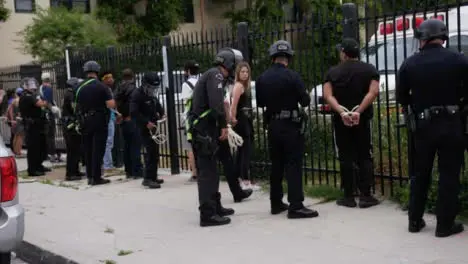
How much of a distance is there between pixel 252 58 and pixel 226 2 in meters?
21.8

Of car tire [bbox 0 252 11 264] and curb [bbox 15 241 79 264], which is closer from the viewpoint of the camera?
car tire [bbox 0 252 11 264]

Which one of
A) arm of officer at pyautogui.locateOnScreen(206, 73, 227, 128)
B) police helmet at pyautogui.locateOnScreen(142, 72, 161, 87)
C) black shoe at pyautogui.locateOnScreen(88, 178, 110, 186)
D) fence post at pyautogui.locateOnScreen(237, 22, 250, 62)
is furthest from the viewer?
black shoe at pyautogui.locateOnScreen(88, 178, 110, 186)

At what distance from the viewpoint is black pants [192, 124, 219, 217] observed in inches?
264

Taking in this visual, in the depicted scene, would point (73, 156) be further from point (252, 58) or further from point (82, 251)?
point (82, 251)

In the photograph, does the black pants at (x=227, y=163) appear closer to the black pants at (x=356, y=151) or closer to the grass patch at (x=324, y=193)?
the grass patch at (x=324, y=193)

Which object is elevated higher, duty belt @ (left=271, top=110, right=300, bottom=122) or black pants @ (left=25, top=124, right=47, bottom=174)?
duty belt @ (left=271, top=110, right=300, bottom=122)

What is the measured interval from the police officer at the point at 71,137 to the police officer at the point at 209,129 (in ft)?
15.1

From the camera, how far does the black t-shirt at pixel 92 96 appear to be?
9.84 meters

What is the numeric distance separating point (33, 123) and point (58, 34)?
11.0 meters

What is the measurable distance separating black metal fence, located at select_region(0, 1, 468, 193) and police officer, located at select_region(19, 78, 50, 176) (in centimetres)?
146

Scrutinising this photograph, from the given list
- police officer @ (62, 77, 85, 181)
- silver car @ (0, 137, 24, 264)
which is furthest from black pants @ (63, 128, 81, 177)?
silver car @ (0, 137, 24, 264)

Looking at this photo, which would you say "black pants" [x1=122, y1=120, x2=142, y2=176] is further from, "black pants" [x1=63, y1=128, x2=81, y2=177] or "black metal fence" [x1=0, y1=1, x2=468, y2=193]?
"black pants" [x1=63, y1=128, x2=81, y2=177]

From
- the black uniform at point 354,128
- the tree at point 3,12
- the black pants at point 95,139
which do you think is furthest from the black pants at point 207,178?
the tree at point 3,12

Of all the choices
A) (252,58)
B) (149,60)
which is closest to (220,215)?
(252,58)
